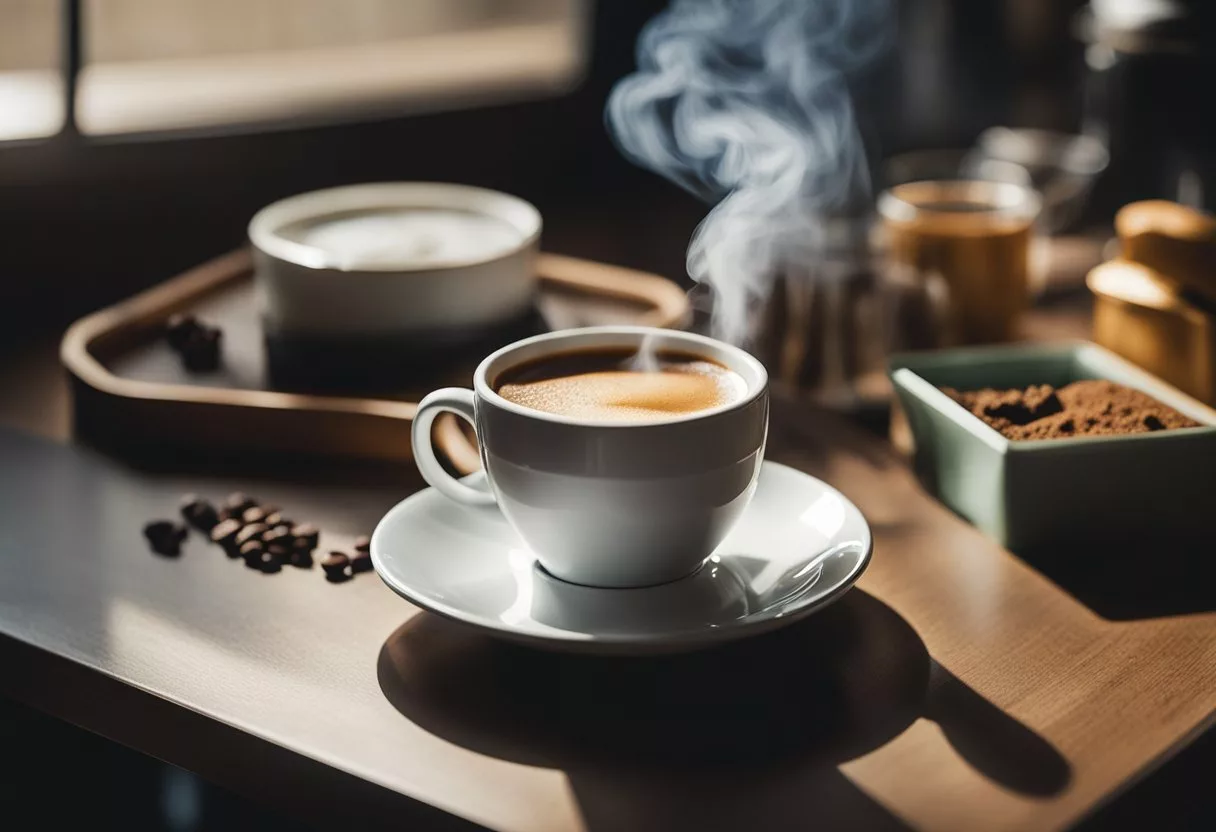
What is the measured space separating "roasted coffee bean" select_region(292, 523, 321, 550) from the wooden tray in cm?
13

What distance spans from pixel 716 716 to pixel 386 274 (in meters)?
0.55

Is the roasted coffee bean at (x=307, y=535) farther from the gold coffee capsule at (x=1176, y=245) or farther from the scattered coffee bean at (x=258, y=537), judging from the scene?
the gold coffee capsule at (x=1176, y=245)

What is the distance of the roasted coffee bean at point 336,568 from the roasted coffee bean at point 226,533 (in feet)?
0.31

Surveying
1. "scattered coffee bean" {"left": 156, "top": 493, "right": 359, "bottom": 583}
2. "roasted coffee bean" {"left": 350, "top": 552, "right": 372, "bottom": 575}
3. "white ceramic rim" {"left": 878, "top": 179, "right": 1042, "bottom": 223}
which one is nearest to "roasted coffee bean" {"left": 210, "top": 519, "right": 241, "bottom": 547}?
"scattered coffee bean" {"left": 156, "top": 493, "right": 359, "bottom": 583}

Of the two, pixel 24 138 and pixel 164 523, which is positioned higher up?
pixel 24 138

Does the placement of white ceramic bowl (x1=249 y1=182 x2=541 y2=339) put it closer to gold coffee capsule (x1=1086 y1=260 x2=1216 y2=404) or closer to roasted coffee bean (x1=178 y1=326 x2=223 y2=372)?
roasted coffee bean (x1=178 y1=326 x2=223 y2=372)

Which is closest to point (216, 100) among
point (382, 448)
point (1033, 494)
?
point (382, 448)

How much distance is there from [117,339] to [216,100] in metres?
0.61

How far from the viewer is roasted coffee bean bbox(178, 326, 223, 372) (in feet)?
4.02

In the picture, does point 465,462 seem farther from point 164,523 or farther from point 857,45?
point 857,45

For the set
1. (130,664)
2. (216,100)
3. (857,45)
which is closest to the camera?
(130,664)

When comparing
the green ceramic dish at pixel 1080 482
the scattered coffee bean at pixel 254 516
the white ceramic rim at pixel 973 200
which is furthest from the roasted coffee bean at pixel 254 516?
the white ceramic rim at pixel 973 200

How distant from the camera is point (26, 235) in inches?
62.8

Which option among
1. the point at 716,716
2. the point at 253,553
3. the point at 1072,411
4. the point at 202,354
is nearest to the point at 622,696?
the point at 716,716
